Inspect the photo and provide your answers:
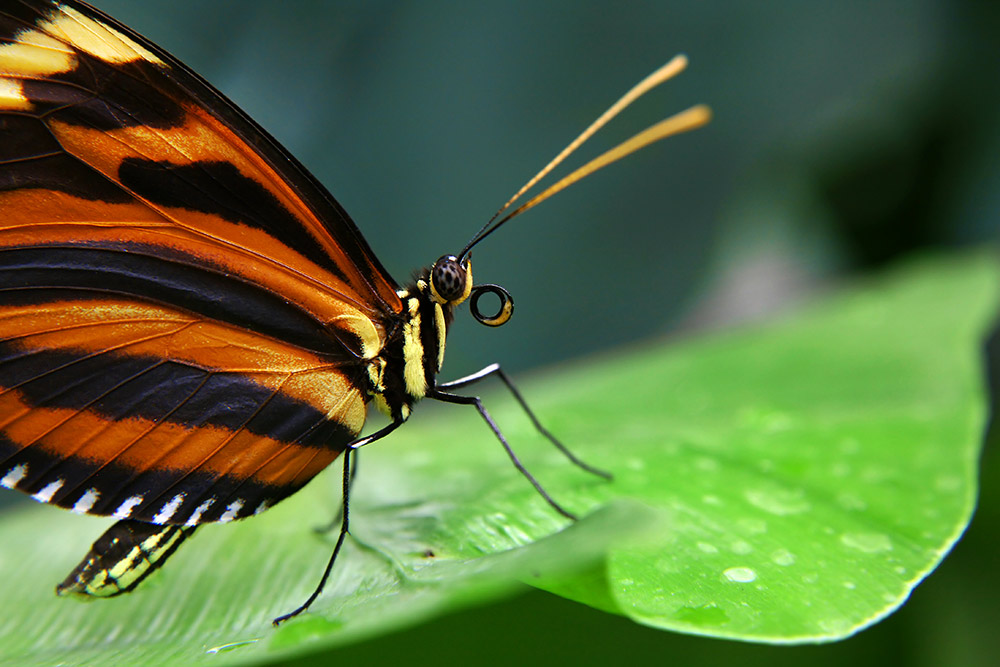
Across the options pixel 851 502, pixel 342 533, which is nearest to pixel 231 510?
pixel 342 533

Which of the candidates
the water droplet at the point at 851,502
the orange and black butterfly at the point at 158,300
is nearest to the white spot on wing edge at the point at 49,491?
the orange and black butterfly at the point at 158,300

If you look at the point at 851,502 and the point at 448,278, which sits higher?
the point at 448,278

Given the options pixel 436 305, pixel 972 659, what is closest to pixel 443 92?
pixel 436 305

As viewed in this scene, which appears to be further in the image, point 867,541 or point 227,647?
point 867,541

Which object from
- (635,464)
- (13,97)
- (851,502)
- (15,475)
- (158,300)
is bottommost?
(851,502)

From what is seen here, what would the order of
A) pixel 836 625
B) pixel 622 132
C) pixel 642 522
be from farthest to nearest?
pixel 622 132
pixel 836 625
pixel 642 522

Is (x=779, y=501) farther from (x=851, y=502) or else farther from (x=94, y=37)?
(x=94, y=37)

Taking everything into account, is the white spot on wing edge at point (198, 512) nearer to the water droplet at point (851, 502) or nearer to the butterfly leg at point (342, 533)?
the butterfly leg at point (342, 533)

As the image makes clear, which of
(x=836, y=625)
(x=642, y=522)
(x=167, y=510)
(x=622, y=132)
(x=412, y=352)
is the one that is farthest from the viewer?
(x=622, y=132)
